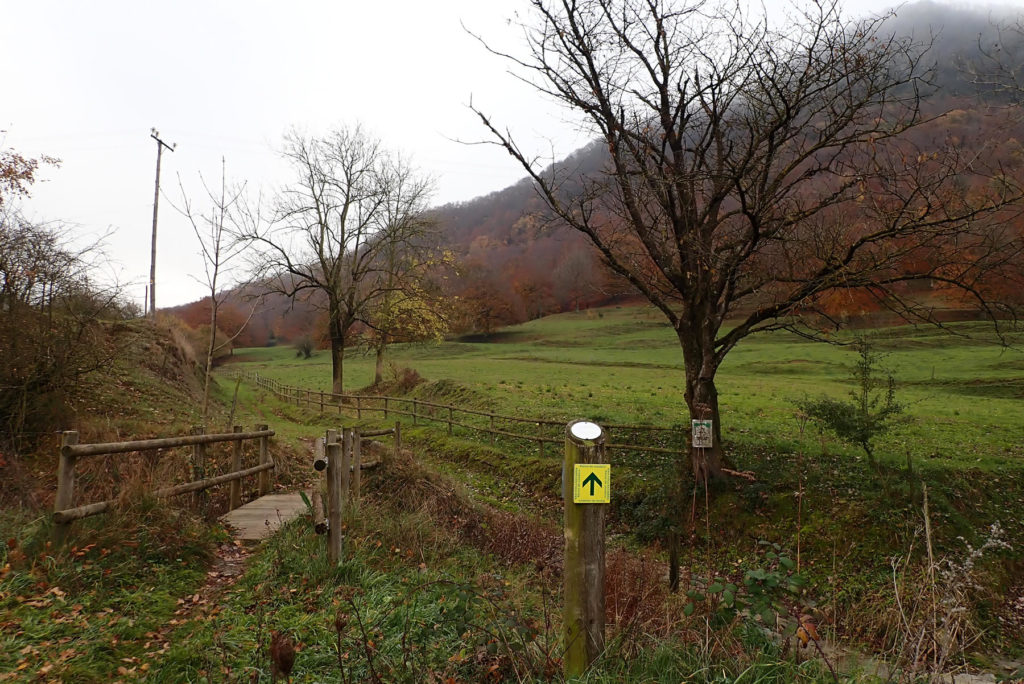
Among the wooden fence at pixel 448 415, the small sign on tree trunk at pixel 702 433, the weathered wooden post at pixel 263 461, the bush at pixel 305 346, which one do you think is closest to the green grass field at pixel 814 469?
the wooden fence at pixel 448 415

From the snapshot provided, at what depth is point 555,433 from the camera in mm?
15695

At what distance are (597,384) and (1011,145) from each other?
62.6 ft

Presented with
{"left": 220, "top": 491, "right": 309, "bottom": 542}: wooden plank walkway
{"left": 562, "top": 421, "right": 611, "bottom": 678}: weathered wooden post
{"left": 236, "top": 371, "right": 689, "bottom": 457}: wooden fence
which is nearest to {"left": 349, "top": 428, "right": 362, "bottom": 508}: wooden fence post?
{"left": 220, "top": 491, "right": 309, "bottom": 542}: wooden plank walkway

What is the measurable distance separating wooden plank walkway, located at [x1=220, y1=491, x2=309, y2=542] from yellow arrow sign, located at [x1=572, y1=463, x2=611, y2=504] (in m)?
4.61

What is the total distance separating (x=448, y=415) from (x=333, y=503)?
1569cm

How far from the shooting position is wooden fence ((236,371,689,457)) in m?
13.8

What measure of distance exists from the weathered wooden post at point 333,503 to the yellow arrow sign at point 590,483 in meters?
3.21

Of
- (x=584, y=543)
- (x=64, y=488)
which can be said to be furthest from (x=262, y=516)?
(x=584, y=543)

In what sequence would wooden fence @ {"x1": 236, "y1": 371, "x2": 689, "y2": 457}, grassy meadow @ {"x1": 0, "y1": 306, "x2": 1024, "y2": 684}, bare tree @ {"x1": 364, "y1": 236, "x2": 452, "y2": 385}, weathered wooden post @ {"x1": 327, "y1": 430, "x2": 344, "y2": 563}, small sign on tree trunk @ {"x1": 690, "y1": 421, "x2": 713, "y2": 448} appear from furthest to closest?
bare tree @ {"x1": 364, "y1": 236, "x2": 452, "y2": 385} → wooden fence @ {"x1": 236, "y1": 371, "x2": 689, "y2": 457} → small sign on tree trunk @ {"x1": 690, "y1": 421, "x2": 713, "y2": 448} → weathered wooden post @ {"x1": 327, "y1": 430, "x2": 344, "y2": 563} → grassy meadow @ {"x1": 0, "y1": 306, "x2": 1024, "y2": 684}

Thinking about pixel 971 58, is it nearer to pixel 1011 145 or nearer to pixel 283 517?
pixel 1011 145

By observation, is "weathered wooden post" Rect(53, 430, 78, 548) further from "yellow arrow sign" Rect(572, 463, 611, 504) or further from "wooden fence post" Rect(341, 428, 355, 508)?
"yellow arrow sign" Rect(572, 463, 611, 504)

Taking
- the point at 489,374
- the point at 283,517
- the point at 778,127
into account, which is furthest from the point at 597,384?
the point at 283,517

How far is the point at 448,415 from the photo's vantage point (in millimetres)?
21203

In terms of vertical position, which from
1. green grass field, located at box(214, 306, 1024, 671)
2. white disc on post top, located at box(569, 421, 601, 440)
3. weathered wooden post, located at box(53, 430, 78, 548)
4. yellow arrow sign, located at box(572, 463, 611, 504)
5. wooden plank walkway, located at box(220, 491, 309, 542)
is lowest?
green grass field, located at box(214, 306, 1024, 671)
